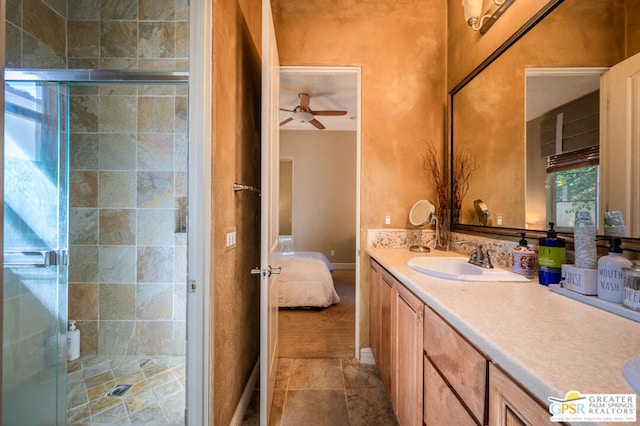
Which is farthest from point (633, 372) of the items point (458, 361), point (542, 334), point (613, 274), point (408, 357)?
point (408, 357)

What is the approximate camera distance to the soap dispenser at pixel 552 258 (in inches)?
40.9

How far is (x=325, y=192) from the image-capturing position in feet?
18.5

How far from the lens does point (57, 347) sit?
1.53 meters

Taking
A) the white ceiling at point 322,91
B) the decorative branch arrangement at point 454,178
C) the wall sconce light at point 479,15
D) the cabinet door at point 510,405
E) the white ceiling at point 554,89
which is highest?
the white ceiling at point 322,91

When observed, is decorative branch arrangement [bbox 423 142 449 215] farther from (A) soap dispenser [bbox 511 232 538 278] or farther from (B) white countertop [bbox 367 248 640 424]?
(B) white countertop [bbox 367 248 640 424]

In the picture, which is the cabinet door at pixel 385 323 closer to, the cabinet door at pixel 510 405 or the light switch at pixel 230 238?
the cabinet door at pixel 510 405

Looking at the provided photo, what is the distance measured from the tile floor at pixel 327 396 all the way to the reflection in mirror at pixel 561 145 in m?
1.44

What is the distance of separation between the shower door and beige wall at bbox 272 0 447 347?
5.47 ft

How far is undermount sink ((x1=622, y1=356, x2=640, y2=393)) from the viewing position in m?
0.44

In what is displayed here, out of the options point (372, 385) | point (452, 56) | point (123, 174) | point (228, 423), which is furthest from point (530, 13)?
point (123, 174)

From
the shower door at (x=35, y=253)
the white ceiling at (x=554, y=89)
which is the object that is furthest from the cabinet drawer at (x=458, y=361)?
the shower door at (x=35, y=253)

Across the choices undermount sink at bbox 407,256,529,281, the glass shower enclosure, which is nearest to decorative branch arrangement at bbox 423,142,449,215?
undermount sink at bbox 407,256,529,281

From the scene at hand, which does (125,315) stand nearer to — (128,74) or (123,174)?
(123,174)

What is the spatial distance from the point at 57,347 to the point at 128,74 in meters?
1.75
